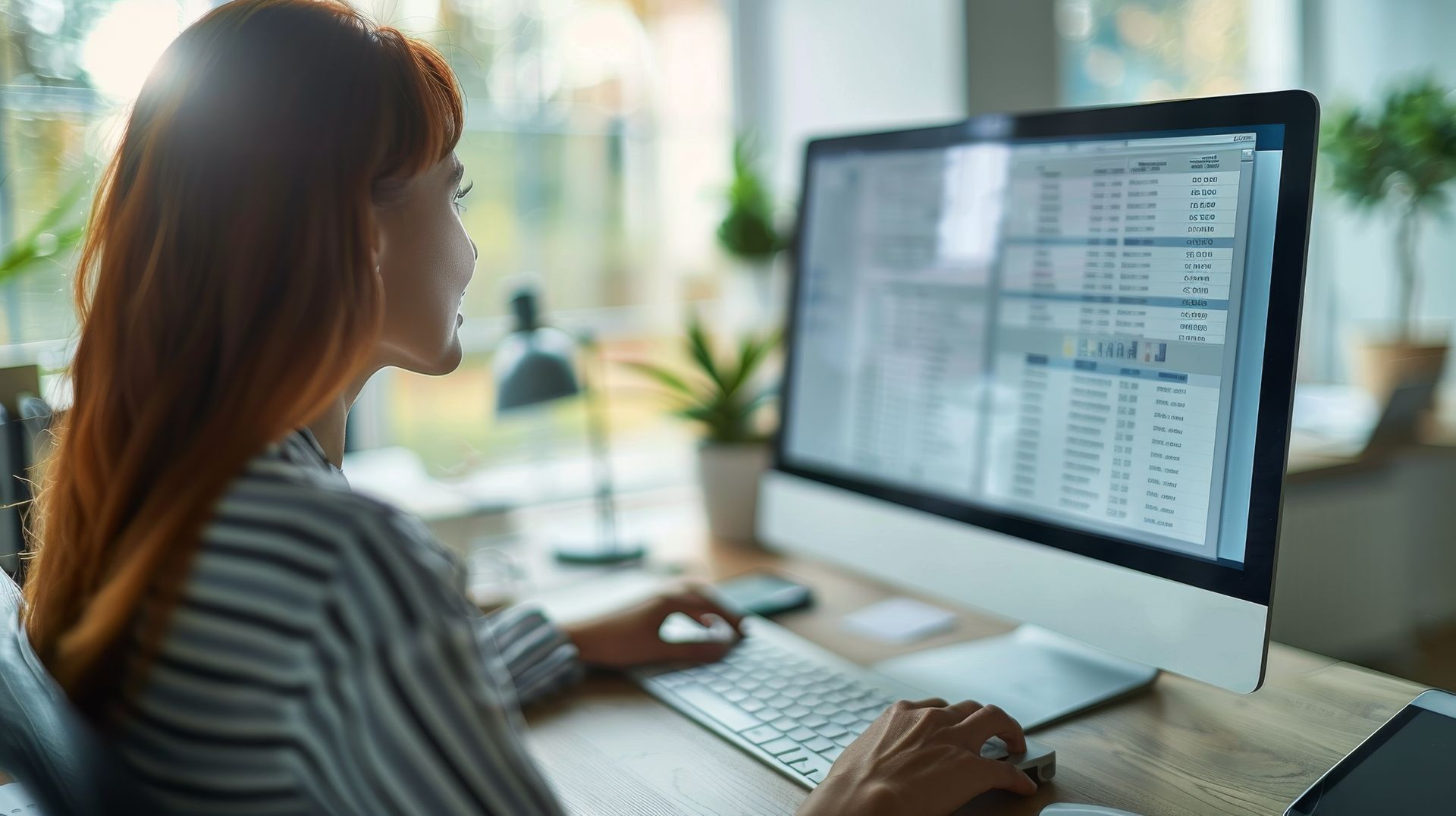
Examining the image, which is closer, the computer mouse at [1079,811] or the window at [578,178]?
the computer mouse at [1079,811]

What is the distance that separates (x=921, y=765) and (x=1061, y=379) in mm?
362

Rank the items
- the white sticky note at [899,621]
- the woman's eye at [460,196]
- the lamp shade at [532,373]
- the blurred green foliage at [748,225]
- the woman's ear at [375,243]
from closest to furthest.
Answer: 1. the woman's ear at [375,243]
2. the woman's eye at [460,196]
3. the white sticky note at [899,621]
4. the lamp shade at [532,373]
5. the blurred green foliage at [748,225]

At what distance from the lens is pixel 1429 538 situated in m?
1.60

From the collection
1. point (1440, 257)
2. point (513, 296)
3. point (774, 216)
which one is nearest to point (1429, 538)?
point (1440, 257)

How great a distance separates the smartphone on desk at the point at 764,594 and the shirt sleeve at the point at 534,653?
0.21 meters

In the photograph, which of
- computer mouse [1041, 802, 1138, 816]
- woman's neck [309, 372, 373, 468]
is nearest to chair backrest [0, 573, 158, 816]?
woman's neck [309, 372, 373, 468]

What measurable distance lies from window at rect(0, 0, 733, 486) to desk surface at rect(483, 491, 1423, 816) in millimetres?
925

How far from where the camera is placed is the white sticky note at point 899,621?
1084 millimetres

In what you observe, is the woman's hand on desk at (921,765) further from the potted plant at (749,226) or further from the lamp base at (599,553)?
the potted plant at (749,226)

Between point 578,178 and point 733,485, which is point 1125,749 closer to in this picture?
point 733,485

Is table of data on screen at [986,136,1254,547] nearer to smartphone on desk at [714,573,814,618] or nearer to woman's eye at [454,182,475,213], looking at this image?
smartphone on desk at [714,573,814,618]

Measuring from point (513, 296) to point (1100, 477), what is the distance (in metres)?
0.89

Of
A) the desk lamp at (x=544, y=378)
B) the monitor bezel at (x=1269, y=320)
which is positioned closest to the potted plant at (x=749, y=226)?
the desk lamp at (x=544, y=378)

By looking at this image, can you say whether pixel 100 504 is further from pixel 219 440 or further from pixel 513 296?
pixel 513 296
